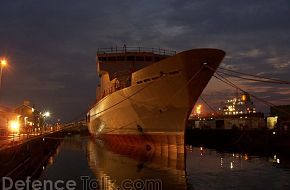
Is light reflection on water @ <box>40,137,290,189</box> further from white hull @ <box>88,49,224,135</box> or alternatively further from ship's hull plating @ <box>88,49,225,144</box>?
white hull @ <box>88,49,224,135</box>

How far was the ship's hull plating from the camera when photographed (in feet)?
72.0

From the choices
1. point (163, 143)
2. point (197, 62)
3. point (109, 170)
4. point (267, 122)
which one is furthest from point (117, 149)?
point (267, 122)

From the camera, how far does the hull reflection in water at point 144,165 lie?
56.5 ft

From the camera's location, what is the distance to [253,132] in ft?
129

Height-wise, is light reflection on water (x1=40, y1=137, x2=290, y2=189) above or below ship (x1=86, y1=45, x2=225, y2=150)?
below

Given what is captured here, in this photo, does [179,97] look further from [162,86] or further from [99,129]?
[99,129]

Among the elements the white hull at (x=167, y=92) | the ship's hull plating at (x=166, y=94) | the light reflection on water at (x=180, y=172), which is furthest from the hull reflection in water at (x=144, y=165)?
the white hull at (x=167, y=92)

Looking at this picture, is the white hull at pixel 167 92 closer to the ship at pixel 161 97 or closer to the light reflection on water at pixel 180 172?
the ship at pixel 161 97

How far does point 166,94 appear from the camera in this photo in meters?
23.4

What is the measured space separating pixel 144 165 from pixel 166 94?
5.13 m

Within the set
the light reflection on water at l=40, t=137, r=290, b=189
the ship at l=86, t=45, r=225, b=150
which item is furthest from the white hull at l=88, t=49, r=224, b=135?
the light reflection on water at l=40, t=137, r=290, b=189

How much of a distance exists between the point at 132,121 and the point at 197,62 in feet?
25.5

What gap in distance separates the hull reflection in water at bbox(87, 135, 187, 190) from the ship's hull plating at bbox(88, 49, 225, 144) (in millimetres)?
517

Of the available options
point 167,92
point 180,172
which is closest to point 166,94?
point 167,92
